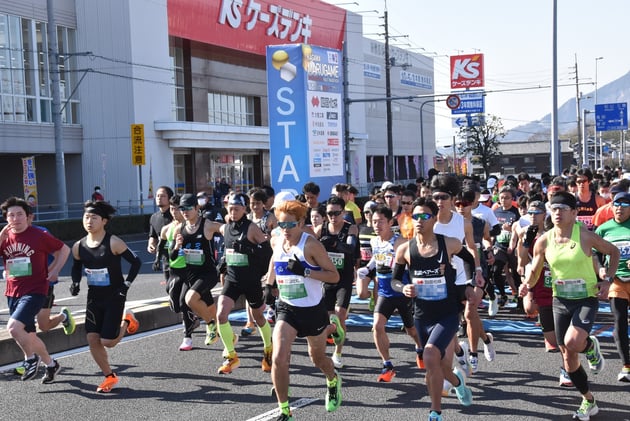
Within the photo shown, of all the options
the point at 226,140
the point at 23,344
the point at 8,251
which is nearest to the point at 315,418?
the point at 23,344

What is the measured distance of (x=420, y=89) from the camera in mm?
86000

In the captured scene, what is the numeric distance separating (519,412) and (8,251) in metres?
5.23

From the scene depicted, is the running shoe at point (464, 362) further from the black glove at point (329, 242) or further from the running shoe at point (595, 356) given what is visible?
the black glove at point (329, 242)

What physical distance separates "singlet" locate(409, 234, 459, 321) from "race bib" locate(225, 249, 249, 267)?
2712 millimetres

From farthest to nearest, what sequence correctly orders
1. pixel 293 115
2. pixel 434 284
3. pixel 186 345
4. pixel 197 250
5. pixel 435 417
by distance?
1. pixel 293 115
2. pixel 186 345
3. pixel 197 250
4. pixel 434 284
5. pixel 435 417

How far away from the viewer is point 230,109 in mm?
47688

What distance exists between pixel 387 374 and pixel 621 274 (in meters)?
2.43

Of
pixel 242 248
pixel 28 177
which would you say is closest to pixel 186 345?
pixel 242 248

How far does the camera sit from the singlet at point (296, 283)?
6.74m

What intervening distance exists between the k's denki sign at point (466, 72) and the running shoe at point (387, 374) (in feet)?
154

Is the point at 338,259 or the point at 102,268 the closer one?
the point at 102,268

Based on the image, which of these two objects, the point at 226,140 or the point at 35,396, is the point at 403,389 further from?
the point at 226,140

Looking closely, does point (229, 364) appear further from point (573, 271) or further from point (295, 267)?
point (573, 271)

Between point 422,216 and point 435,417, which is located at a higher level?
point 422,216
